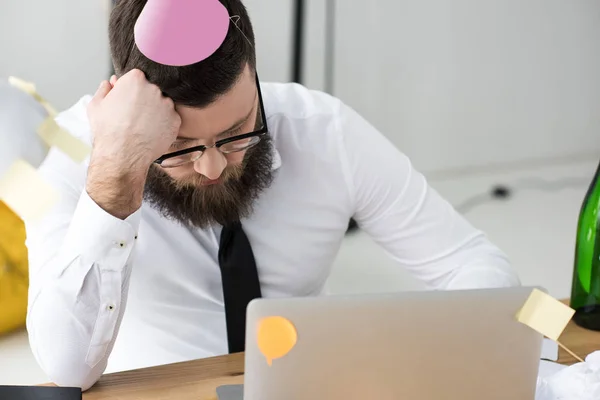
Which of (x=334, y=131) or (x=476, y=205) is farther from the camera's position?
(x=476, y=205)

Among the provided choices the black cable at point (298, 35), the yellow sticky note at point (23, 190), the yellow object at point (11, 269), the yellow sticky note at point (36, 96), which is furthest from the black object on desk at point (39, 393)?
the black cable at point (298, 35)

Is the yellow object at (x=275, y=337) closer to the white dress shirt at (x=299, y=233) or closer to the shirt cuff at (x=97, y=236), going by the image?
the shirt cuff at (x=97, y=236)

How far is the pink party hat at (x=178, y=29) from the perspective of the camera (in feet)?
3.79

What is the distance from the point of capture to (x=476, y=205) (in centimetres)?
345

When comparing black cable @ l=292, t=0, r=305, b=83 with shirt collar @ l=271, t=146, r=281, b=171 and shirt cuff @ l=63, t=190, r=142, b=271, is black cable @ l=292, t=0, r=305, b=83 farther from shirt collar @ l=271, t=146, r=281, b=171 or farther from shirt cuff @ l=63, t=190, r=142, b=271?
shirt cuff @ l=63, t=190, r=142, b=271

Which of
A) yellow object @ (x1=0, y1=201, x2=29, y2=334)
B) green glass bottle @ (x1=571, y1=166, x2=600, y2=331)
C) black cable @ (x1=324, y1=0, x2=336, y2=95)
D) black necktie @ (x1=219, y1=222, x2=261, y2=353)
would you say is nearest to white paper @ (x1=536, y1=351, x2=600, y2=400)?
green glass bottle @ (x1=571, y1=166, x2=600, y2=331)

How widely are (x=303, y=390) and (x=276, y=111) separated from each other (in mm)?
712

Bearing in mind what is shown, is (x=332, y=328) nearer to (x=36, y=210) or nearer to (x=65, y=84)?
(x=36, y=210)

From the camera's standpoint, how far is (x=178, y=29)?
1.15 metres

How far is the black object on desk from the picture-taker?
1.04 meters

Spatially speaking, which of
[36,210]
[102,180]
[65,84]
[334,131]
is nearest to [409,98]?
[65,84]

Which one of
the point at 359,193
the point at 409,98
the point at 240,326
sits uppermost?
the point at 359,193

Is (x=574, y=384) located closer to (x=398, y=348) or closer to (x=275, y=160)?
(x=398, y=348)

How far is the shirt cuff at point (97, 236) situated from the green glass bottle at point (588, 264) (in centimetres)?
74
